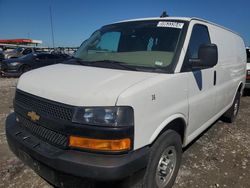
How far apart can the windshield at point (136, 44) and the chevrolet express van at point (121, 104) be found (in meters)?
0.01

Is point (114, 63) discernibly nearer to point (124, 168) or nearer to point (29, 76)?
point (29, 76)

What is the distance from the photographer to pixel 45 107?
260 centimetres

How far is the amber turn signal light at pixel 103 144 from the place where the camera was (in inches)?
89.5

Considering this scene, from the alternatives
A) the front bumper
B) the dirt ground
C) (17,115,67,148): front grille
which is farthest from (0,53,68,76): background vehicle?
the front bumper

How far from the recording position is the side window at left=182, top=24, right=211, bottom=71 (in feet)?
10.8

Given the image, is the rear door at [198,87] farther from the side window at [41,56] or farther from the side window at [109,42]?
the side window at [41,56]

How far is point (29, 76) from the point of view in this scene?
3.20 metres

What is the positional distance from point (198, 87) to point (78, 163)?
2049mm

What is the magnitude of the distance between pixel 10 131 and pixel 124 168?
63.4 inches

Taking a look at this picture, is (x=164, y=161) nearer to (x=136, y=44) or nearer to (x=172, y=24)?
(x=136, y=44)

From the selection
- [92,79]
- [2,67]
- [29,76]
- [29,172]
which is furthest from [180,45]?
[2,67]

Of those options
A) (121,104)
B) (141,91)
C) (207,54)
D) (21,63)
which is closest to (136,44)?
(207,54)

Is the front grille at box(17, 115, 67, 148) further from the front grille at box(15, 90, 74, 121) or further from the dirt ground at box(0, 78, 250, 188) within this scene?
the dirt ground at box(0, 78, 250, 188)

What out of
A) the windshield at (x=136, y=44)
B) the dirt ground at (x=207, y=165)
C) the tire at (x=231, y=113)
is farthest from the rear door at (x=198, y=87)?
the tire at (x=231, y=113)
